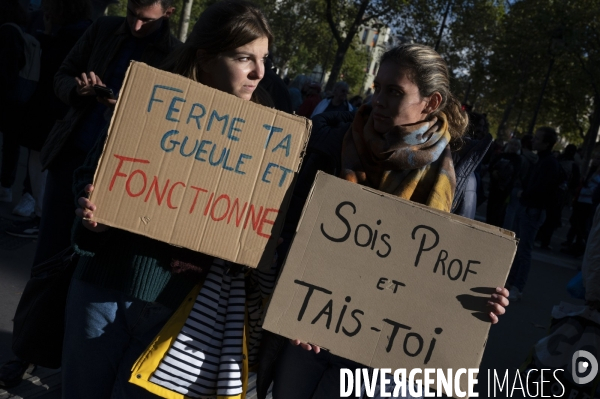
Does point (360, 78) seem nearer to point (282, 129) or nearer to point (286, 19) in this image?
point (286, 19)

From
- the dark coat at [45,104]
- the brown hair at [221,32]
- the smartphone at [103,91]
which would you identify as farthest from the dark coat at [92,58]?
the dark coat at [45,104]

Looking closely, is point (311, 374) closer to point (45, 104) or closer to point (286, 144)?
point (286, 144)

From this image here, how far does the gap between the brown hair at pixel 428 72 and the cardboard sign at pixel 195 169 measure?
511 millimetres

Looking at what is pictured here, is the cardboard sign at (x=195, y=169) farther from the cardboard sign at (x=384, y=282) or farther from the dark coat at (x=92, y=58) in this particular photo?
the dark coat at (x=92, y=58)

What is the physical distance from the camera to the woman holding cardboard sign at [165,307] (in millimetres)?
2203

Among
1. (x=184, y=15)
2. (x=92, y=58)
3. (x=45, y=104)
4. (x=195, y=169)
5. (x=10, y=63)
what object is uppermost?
(x=184, y=15)

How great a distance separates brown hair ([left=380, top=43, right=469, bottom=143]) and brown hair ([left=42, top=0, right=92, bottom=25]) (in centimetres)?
264

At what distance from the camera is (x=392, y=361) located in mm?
2080

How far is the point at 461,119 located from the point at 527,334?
4.98 metres

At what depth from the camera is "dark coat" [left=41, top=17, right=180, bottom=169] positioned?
317 cm

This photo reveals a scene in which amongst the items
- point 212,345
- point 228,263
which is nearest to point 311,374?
point 212,345

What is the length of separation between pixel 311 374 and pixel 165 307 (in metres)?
0.54

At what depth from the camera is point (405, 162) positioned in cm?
230

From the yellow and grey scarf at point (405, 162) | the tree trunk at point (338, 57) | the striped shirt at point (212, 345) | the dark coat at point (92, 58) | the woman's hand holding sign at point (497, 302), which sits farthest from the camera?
the tree trunk at point (338, 57)
